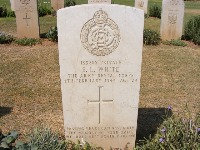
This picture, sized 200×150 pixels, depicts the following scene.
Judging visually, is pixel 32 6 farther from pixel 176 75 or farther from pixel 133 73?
pixel 133 73

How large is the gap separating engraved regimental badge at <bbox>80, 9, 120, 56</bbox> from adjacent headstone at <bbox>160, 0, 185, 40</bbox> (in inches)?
305

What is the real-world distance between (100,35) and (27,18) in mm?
7692

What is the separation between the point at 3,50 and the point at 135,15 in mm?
7218

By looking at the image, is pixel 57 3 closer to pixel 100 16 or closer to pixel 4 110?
pixel 4 110

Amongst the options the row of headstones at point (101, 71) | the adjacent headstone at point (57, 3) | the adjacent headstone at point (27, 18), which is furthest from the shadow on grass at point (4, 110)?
the adjacent headstone at point (57, 3)

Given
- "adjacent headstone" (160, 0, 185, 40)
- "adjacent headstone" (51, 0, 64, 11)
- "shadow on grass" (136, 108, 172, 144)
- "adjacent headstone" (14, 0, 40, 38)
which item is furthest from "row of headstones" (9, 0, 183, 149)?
"adjacent headstone" (51, 0, 64, 11)

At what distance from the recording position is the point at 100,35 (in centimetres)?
407

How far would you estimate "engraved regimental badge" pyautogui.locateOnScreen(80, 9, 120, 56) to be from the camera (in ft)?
13.1

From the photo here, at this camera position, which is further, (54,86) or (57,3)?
(57,3)

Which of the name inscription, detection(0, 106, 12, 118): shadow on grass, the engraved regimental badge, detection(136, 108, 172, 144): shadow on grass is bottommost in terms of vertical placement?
detection(136, 108, 172, 144): shadow on grass

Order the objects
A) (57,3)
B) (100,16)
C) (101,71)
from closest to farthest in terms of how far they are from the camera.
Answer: (100,16) < (101,71) < (57,3)

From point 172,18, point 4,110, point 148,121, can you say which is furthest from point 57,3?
point 148,121

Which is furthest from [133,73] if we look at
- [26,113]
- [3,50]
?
[3,50]

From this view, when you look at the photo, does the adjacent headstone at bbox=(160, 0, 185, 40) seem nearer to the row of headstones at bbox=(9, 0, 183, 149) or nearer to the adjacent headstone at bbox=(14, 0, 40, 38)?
the adjacent headstone at bbox=(14, 0, 40, 38)
